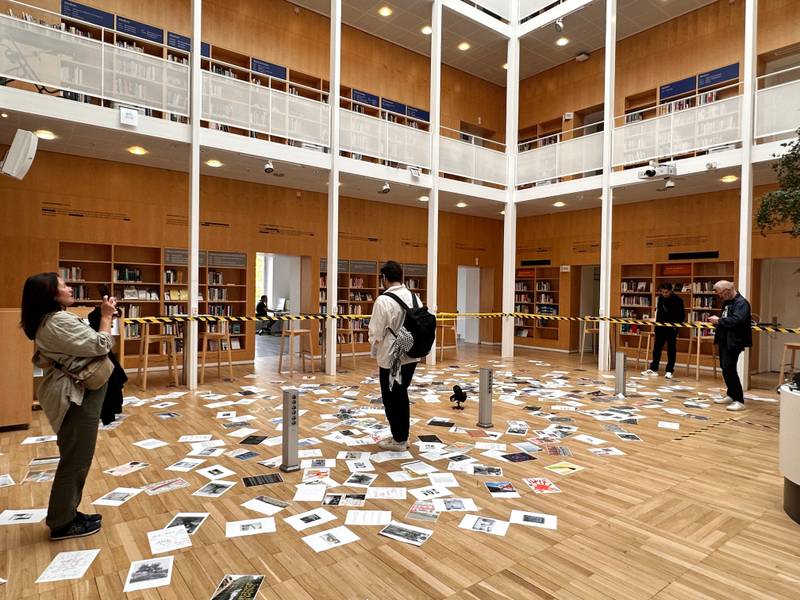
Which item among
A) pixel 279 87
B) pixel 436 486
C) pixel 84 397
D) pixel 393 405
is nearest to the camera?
pixel 84 397

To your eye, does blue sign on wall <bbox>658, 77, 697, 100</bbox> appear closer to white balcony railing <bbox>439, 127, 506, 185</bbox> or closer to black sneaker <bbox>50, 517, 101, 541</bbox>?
white balcony railing <bbox>439, 127, 506, 185</bbox>

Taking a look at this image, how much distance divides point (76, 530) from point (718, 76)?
13.2 m

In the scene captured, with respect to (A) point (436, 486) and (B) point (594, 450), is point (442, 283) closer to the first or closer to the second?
(B) point (594, 450)

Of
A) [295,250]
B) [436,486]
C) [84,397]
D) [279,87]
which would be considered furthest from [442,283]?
[84,397]

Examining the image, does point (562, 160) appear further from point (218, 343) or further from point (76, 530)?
point (76, 530)

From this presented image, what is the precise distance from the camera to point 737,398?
6.79 metres

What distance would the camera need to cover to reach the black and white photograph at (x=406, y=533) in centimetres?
292

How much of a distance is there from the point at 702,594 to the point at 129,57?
29.7ft

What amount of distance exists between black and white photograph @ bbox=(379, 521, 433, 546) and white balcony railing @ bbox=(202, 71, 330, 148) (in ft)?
23.9

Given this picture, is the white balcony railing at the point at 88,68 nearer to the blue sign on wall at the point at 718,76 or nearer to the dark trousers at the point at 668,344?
the dark trousers at the point at 668,344

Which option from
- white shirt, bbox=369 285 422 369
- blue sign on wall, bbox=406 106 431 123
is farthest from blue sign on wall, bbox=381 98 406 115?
white shirt, bbox=369 285 422 369

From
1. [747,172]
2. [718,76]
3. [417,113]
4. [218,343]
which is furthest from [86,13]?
[718,76]

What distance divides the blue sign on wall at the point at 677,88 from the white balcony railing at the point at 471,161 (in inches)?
151

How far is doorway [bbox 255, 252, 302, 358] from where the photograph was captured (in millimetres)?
13048
